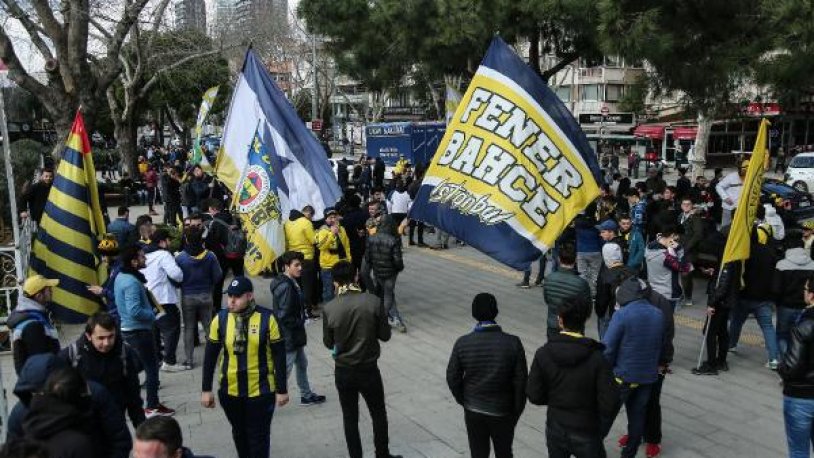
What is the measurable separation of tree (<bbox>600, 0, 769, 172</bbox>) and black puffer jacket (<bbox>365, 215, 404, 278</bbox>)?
485 cm

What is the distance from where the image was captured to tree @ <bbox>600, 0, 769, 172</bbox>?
10773 mm

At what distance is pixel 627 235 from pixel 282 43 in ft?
138

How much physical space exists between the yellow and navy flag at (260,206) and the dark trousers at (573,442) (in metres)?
4.75

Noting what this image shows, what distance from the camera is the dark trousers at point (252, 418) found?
4961 mm

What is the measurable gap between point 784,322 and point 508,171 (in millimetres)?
3436

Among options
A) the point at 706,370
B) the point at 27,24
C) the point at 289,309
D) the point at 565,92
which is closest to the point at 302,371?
the point at 289,309

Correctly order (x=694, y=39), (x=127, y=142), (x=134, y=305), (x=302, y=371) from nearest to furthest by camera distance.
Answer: (x=134, y=305), (x=302, y=371), (x=694, y=39), (x=127, y=142)

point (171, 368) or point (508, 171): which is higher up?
point (508, 171)

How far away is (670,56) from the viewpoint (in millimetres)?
11391

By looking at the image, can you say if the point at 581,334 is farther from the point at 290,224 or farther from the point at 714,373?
the point at 290,224

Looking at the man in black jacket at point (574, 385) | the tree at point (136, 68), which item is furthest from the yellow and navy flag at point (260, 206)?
the tree at point (136, 68)

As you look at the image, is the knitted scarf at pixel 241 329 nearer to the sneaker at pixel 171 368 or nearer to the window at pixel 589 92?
the sneaker at pixel 171 368

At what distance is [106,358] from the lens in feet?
15.8

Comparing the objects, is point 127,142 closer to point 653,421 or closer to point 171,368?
point 171,368
